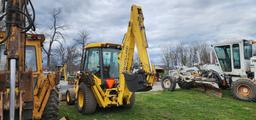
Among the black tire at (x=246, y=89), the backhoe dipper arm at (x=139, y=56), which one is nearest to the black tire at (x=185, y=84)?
the black tire at (x=246, y=89)

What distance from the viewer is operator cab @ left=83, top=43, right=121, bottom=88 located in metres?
7.68

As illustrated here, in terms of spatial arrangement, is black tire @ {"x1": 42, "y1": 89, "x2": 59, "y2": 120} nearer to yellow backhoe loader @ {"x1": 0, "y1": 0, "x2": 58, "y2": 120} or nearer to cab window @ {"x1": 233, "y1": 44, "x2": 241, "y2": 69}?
yellow backhoe loader @ {"x1": 0, "y1": 0, "x2": 58, "y2": 120}

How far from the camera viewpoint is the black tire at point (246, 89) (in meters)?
10.3

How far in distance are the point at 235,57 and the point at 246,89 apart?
1969 mm

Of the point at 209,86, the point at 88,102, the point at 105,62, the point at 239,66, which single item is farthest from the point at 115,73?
the point at 239,66

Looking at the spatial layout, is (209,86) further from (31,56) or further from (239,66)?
(31,56)

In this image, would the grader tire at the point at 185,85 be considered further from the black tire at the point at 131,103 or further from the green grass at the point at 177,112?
the black tire at the point at 131,103

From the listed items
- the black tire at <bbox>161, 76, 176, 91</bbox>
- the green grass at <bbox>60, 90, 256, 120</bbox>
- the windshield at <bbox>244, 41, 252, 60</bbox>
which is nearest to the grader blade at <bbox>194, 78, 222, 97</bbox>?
the black tire at <bbox>161, 76, 176, 91</bbox>

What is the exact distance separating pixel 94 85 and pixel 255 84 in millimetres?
6777

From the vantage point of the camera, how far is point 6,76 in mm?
3742

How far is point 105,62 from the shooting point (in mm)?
7824

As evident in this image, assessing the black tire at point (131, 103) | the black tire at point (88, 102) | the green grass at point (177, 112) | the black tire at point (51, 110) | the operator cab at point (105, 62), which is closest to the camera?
the black tire at point (51, 110)

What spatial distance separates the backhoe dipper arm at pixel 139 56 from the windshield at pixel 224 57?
6.98m

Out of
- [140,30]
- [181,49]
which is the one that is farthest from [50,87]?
[181,49]
